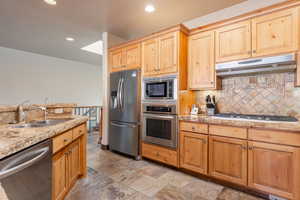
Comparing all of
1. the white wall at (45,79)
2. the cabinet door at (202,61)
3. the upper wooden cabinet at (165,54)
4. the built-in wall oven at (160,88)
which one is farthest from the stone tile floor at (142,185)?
the white wall at (45,79)

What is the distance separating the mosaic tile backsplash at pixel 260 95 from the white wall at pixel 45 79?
5685 mm

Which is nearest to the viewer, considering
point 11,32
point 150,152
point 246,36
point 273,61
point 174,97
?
point 273,61

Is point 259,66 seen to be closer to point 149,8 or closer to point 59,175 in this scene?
point 149,8

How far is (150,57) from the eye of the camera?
2.76 m

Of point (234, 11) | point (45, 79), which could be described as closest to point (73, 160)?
point (234, 11)

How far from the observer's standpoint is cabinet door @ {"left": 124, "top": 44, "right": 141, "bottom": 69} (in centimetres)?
295

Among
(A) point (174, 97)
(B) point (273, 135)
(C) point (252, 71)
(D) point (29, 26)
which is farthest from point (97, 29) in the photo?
(B) point (273, 135)

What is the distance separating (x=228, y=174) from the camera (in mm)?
1911

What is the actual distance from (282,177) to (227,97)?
4.25 ft

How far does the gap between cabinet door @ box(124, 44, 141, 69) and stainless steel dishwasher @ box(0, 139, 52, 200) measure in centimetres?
213

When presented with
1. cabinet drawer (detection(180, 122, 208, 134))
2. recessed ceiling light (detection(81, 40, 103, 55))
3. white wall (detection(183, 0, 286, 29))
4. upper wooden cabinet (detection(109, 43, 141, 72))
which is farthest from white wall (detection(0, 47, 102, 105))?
cabinet drawer (detection(180, 122, 208, 134))

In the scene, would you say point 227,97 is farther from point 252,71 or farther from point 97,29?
point 97,29

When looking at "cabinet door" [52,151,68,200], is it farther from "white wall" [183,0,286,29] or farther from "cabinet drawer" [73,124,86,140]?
"white wall" [183,0,286,29]

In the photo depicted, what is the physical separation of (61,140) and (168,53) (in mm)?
1992
